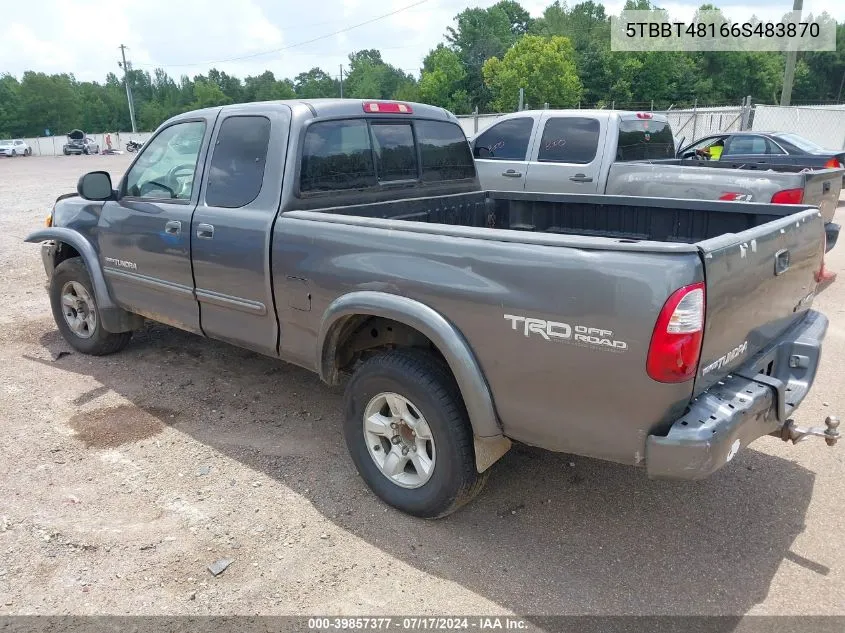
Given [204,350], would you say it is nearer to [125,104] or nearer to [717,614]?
[717,614]

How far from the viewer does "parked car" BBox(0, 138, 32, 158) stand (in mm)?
52344

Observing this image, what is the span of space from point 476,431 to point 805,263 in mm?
1846

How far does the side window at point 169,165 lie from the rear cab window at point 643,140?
5015mm

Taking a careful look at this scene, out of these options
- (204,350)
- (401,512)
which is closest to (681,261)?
(401,512)

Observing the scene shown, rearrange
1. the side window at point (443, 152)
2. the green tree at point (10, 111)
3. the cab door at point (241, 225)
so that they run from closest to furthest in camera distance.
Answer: the cab door at point (241, 225), the side window at point (443, 152), the green tree at point (10, 111)

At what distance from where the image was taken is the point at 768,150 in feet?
42.6

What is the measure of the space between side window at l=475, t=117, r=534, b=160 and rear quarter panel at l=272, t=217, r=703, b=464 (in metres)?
5.48

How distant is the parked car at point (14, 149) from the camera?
52.3 m

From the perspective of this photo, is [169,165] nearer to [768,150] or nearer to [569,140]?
[569,140]

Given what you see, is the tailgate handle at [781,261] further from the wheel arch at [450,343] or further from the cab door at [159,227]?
the cab door at [159,227]

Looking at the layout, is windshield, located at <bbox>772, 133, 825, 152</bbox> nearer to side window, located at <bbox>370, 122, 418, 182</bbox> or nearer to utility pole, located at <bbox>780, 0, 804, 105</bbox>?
utility pole, located at <bbox>780, 0, 804, 105</bbox>

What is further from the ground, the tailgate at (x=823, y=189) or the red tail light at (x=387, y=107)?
the red tail light at (x=387, y=107)

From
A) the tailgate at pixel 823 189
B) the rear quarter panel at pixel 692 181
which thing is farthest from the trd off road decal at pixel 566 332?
the tailgate at pixel 823 189

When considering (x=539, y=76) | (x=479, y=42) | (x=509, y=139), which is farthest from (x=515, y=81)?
(x=509, y=139)
